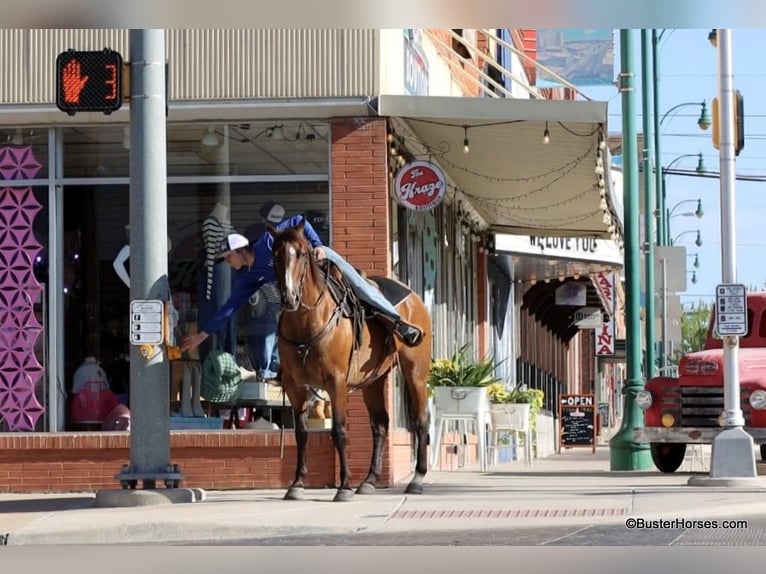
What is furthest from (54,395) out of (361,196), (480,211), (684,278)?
(684,278)

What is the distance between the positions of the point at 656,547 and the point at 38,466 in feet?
25.3

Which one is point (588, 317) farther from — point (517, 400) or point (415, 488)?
point (415, 488)

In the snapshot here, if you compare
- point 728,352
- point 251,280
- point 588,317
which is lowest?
point 728,352

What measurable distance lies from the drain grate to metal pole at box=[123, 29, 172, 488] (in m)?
2.45

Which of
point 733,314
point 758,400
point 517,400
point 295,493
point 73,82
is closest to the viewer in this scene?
point 73,82

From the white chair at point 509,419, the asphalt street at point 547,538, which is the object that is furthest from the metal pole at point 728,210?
the white chair at point 509,419

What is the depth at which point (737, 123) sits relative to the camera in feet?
55.6

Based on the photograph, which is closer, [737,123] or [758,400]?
[737,123]

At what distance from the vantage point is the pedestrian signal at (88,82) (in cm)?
1412

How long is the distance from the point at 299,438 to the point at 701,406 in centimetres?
613

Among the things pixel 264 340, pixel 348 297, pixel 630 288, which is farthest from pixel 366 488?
pixel 630 288

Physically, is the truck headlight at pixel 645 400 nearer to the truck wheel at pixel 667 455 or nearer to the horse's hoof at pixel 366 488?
the truck wheel at pixel 667 455

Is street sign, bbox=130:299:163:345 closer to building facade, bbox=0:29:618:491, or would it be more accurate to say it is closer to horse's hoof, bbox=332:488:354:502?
horse's hoof, bbox=332:488:354:502

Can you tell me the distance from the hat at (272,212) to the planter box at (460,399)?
3699mm
